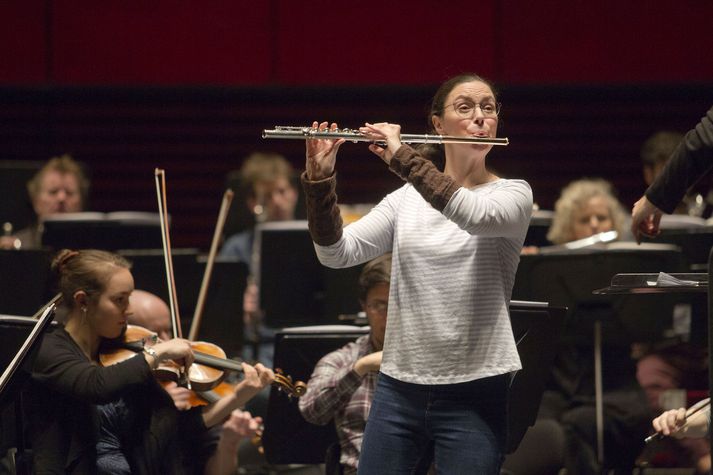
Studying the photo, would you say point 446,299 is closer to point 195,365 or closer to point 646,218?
point 646,218

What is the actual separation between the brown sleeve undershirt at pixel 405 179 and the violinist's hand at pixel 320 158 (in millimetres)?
18

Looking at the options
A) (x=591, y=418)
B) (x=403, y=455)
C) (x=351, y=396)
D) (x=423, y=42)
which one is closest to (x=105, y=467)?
(x=351, y=396)

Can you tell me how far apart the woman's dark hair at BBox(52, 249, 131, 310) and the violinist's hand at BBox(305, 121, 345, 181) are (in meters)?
0.94

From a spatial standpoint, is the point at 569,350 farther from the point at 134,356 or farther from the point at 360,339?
the point at 134,356

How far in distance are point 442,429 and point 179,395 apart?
132 cm

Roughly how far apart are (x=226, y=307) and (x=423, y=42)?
10.3ft

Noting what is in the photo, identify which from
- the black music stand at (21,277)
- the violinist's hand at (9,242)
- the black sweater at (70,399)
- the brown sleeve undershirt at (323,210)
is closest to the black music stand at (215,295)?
the black music stand at (21,277)

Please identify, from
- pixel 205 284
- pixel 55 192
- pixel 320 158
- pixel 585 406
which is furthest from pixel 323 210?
pixel 55 192

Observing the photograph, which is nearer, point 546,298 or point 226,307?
point 546,298

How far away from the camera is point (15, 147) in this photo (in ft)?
25.7

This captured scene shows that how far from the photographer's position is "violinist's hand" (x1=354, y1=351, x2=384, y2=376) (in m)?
3.26

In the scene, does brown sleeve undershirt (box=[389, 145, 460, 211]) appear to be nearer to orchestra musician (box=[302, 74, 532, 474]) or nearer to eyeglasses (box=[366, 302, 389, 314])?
orchestra musician (box=[302, 74, 532, 474])

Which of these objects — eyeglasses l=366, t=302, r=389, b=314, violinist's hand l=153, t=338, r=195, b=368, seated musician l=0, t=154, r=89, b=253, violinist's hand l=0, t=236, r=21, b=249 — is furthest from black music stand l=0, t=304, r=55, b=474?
seated musician l=0, t=154, r=89, b=253

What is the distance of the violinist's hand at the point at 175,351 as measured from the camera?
3311mm
